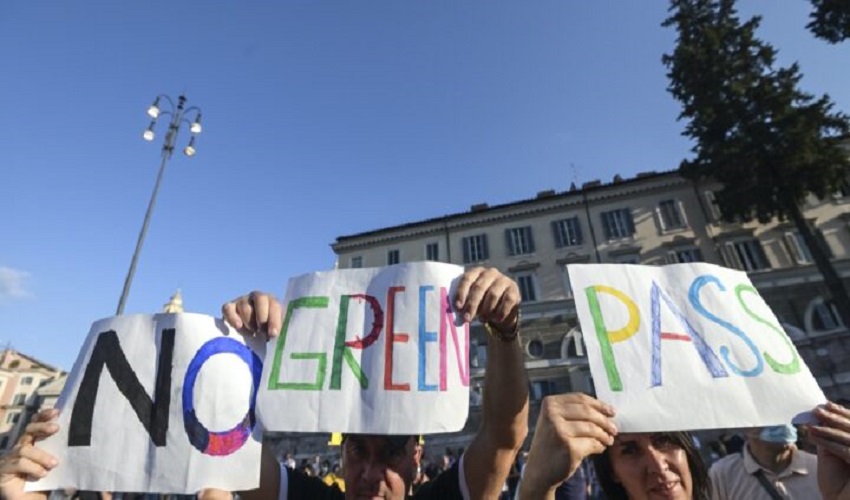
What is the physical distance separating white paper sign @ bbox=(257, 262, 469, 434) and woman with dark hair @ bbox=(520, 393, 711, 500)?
1.12 ft

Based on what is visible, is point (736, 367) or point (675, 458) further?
point (675, 458)

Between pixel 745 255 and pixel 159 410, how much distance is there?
95.7 feet

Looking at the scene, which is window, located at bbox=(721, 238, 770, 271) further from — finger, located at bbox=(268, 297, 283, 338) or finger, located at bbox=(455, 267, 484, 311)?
finger, located at bbox=(268, 297, 283, 338)

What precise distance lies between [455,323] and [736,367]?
1.14 m

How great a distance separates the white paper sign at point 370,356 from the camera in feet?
5.12

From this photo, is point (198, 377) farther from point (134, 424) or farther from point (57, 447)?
point (57, 447)

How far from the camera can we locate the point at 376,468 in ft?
5.98

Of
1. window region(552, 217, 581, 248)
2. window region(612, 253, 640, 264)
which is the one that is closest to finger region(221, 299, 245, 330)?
window region(612, 253, 640, 264)

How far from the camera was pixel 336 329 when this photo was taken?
69.2 inches

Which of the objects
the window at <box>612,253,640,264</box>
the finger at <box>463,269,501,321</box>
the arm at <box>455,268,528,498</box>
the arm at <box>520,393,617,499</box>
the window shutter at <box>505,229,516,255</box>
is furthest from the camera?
the window shutter at <box>505,229,516,255</box>

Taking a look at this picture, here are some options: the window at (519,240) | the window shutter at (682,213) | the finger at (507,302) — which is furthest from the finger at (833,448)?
the window shutter at (682,213)

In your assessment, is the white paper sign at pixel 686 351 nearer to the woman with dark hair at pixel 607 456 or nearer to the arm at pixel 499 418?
the woman with dark hair at pixel 607 456

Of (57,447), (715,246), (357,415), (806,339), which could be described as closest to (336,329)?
(357,415)

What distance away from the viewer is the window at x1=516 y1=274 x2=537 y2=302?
84.3ft
